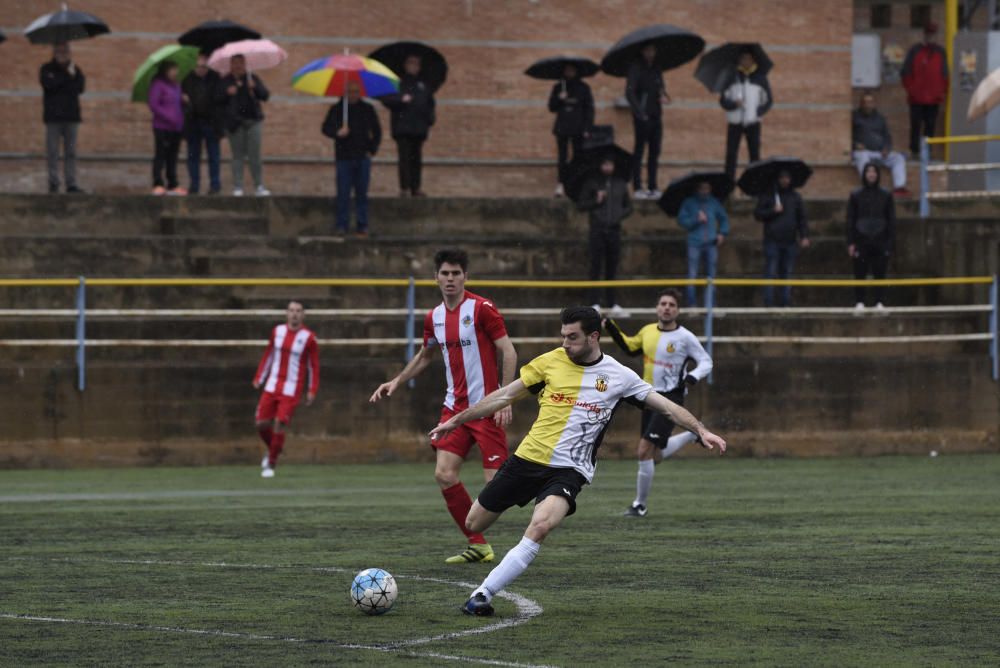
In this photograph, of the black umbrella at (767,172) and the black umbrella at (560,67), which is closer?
the black umbrella at (767,172)

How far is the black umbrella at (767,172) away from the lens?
80.5ft

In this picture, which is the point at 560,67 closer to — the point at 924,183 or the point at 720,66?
the point at 720,66

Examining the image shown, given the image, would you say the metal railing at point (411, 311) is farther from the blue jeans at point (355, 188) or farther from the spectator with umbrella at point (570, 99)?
the spectator with umbrella at point (570, 99)

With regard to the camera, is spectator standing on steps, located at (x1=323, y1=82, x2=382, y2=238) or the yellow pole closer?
spectator standing on steps, located at (x1=323, y1=82, x2=382, y2=238)

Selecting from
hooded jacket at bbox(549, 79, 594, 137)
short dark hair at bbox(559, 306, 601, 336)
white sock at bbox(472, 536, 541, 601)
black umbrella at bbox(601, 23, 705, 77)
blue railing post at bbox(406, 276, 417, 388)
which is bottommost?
white sock at bbox(472, 536, 541, 601)

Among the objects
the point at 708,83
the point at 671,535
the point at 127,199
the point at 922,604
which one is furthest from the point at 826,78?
the point at 922,604

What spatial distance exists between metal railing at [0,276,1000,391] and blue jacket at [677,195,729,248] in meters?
0.60

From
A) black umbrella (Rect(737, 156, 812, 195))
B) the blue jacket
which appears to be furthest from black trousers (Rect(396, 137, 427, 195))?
black umbrella (Rect(737, 156, 812, 195))

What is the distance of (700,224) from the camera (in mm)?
24156

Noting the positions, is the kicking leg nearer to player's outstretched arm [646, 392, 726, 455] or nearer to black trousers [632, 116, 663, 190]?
player's outstretched arm [646, 392, 726, 455]

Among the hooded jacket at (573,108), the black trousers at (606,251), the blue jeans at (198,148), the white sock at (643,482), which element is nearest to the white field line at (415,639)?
the white sock at (643,482)

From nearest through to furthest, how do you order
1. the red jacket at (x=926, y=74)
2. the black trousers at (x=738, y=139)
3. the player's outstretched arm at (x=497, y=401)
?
the player's outstretched arm at (x=497, y=401) < the black trousers at (x=738, y=139) < the red jacket at (x=926, y=74)

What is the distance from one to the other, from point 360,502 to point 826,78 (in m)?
17.0

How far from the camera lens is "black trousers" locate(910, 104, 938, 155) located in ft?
98.8
